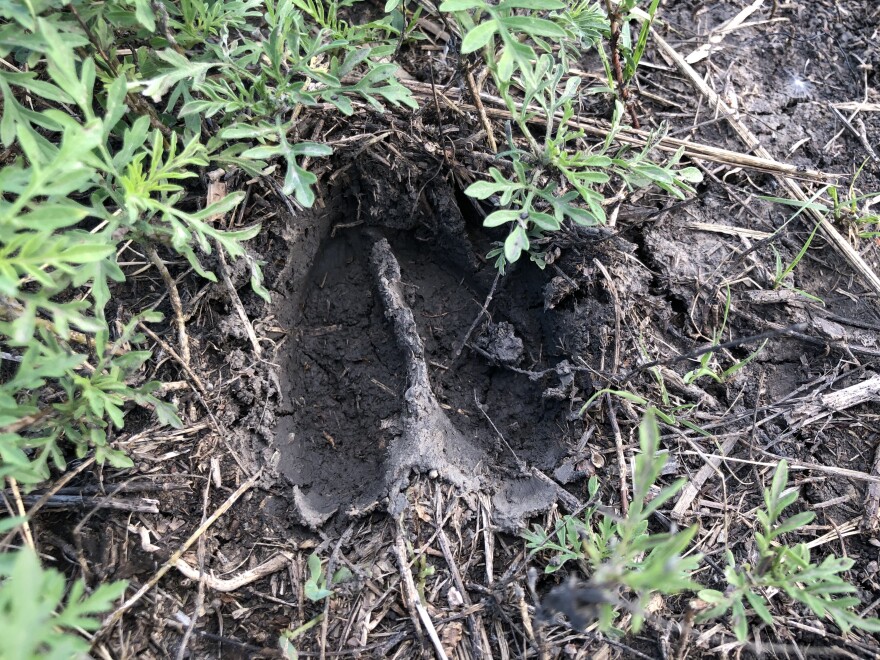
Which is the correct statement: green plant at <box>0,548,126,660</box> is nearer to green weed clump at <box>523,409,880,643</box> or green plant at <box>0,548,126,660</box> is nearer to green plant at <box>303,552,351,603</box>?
green plant at <box>303,552,351,603</box>

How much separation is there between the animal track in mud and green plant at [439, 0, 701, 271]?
0.32 meters

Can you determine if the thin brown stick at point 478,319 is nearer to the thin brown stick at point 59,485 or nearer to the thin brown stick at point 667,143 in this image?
the thin brown stick at point 667,143

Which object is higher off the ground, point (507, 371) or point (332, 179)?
point (332, 179)

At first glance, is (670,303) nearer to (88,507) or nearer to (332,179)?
(332,179)

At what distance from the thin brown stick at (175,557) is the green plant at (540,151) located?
3.49 feet

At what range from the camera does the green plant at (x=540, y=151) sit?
5.90 ft

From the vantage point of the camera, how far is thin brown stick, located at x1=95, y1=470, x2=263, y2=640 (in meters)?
1.76

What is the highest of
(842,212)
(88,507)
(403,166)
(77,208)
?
(77,208)

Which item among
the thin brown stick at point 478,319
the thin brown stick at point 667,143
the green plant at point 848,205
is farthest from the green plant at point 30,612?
the green plant at point 848,205

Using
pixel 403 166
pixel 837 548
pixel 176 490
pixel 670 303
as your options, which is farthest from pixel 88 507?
pixel 837 548

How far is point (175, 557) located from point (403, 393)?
83 centimetres

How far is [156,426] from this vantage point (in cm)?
205

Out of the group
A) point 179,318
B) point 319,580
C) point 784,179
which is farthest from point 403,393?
point 784,179

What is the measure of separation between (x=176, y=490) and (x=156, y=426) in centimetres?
21
